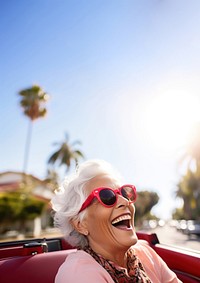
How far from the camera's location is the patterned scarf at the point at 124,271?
155 centimetres

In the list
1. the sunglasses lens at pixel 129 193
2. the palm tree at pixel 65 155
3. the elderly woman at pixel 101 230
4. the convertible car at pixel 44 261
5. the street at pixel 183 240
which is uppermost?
the palm tree at pixel 65 155

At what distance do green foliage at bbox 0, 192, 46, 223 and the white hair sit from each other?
64.0 feet

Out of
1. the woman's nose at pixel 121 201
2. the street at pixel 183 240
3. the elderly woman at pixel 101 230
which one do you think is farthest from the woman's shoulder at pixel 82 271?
the street at pixel 183 240

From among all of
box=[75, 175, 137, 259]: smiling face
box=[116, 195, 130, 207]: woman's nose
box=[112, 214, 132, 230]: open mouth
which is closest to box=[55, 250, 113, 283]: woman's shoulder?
box=[75, 175, 137, 259]: smiling face

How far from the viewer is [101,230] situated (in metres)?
1.63

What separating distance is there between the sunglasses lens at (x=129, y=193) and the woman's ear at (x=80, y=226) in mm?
309

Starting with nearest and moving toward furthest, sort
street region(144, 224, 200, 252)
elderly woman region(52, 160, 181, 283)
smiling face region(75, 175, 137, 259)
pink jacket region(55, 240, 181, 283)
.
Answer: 1. pink jacket region(55, 240, 181, 283)
2. elderly woman region(52, 160, 181, 283)
3. smiling face region(75, 175, 137, 259)
4. street region(144, 224, 200, 252)

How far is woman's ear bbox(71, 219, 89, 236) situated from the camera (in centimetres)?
174

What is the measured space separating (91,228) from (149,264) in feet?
1.77

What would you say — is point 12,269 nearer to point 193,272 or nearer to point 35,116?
point 193,272

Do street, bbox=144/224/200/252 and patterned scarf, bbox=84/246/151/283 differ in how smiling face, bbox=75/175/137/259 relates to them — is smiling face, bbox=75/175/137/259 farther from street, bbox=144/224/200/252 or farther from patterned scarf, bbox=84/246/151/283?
street, bbox=144/224/200/252

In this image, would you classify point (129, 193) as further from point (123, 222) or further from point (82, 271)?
point (82, 271)

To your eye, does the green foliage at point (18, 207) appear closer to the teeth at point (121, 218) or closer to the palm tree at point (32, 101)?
the palm tree at point (32, 101)

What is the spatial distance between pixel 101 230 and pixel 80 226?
0.63 ft
